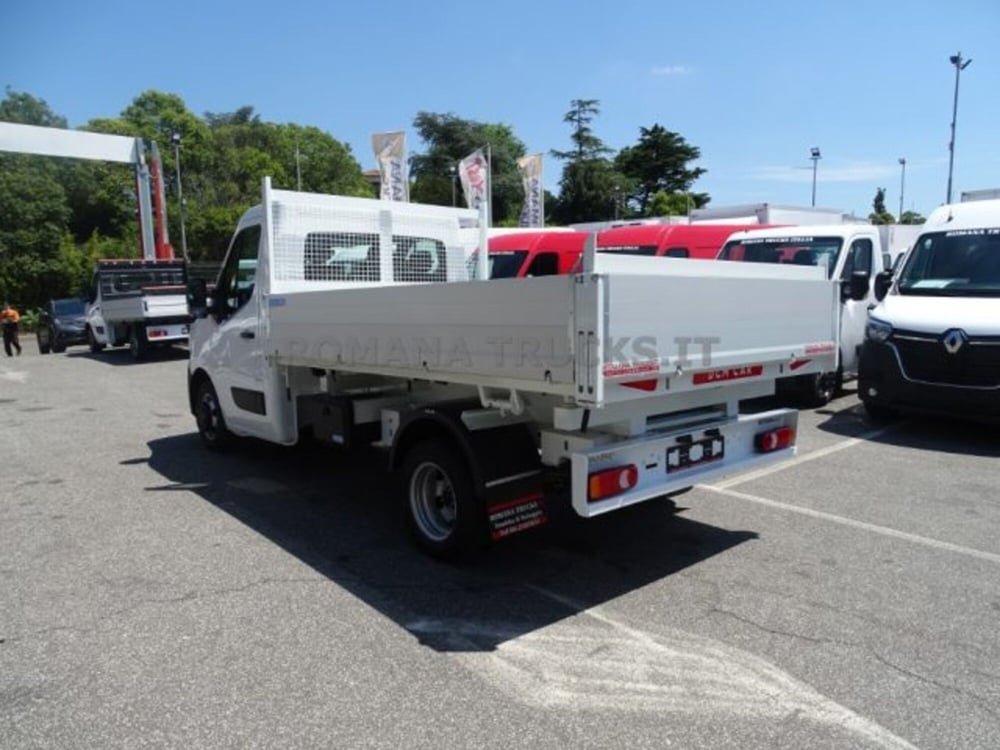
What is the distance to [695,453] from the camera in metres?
4.54

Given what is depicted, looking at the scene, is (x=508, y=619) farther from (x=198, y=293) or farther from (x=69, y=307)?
(x=69, y=307)

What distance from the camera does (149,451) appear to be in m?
8.41

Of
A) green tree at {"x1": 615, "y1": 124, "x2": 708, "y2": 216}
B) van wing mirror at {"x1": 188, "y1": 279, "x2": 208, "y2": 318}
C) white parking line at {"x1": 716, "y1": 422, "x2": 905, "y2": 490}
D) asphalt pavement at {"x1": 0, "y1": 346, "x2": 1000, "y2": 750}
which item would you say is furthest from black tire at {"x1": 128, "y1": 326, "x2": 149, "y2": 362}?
green tree at {"x1": 615, "y1": 124, "x2": 708, "y2": 216}

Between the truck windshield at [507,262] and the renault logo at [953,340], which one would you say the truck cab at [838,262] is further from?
the truck windshield at [507,262]

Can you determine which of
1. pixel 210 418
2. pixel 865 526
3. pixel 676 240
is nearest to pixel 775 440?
pixel 865 526

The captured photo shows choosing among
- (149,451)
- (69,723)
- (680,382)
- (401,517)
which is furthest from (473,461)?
(149,451)

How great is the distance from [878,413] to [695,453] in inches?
216

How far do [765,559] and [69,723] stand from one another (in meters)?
3.93

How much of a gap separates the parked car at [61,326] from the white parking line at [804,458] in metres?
23.2

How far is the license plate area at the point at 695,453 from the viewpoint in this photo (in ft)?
14.4

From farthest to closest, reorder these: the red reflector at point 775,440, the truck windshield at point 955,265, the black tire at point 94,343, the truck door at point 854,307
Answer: the black tire at point 94,343 < the truck door at point 854,307 < the truck windshield at point 955,265 < the red reflector at point 775,440

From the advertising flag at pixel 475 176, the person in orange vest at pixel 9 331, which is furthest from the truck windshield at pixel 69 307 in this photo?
the advertising flag at pixel 475 176

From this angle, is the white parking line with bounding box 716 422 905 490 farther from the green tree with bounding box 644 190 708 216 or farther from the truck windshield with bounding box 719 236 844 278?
the green tree with bounding box 644 190 708 216

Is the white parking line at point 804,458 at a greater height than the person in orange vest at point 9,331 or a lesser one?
lesser
